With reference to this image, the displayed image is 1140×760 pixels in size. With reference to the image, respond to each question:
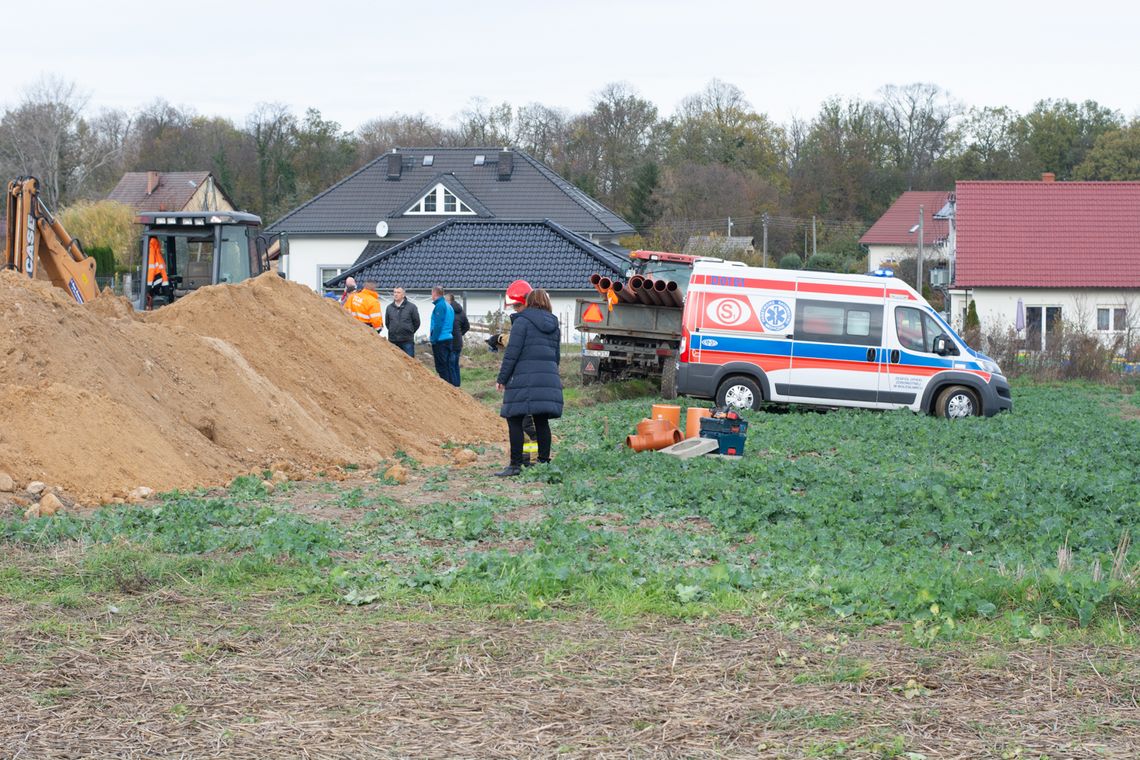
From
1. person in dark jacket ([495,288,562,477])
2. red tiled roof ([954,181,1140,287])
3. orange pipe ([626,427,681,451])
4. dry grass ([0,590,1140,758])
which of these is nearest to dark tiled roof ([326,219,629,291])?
red tiled roof ([954,181,1140,287])

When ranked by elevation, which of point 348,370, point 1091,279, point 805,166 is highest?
point 805,166

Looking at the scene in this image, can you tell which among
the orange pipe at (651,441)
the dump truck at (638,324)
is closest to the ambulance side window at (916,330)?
the dump truck at (638,324)

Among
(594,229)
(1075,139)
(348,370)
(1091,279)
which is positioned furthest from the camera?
(1075,139)

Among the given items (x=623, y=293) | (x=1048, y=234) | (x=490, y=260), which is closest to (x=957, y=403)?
(x=623, y=293)

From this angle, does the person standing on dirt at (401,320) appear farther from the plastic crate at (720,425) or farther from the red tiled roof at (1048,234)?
A: the red tiled roof at (1048,234)

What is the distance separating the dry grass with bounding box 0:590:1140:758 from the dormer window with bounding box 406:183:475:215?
1965 inches

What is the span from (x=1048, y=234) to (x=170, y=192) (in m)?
48.8

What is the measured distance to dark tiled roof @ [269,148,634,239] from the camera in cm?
5531

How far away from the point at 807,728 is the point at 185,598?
356cm

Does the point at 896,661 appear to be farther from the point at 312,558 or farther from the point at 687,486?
→ the point at 687,486

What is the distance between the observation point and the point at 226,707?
17.3ft

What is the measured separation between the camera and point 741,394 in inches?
772

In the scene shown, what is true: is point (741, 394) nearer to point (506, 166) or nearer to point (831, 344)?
point (831, 344)

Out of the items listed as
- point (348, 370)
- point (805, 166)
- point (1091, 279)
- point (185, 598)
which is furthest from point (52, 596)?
point (805, 166)
